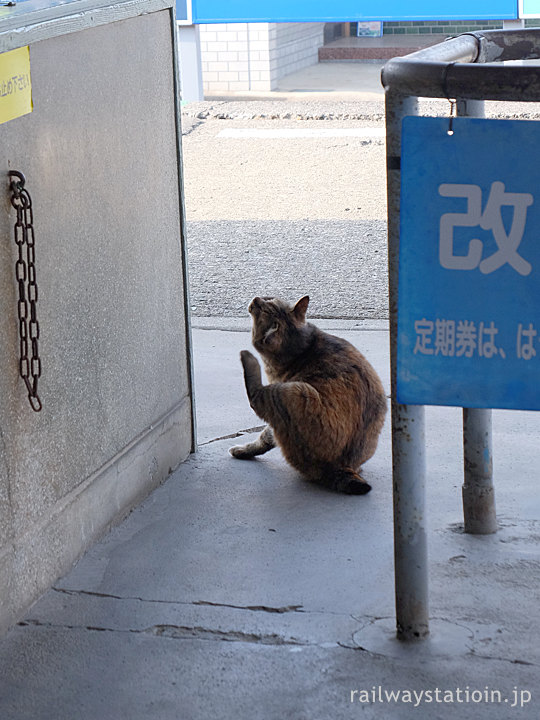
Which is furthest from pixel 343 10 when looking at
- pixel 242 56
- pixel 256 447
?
pixel 256 447

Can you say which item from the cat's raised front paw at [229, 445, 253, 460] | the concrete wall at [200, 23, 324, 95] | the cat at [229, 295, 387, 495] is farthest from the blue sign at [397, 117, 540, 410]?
the concrete wall at [200, 23, 324, 95]

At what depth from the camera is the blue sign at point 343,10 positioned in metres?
11.0

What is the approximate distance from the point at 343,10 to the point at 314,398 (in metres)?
8.49

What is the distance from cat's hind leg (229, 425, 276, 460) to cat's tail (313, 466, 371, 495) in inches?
14.0

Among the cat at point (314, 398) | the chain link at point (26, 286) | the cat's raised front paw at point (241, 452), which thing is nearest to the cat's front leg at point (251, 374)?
the cat at point (314, 398)

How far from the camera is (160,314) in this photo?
4242 millimetres

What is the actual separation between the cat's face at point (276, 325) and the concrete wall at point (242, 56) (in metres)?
12.2

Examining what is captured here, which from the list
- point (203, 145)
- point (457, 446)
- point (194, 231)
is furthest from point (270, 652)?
point (203, 145)

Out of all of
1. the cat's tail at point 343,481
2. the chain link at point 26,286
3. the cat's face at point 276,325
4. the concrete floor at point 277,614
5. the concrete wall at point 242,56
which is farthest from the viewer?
the concrete wall at point 242,56

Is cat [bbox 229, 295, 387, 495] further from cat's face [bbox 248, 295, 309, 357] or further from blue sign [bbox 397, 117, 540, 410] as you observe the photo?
blue sign [bbox 397, 117, 540, 410]

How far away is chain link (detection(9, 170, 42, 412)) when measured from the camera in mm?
3037

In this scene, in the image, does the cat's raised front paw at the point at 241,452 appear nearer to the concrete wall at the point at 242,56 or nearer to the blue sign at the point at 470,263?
the blue sign at the point at 470,263

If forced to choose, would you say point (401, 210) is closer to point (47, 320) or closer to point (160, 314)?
point (47, 320)

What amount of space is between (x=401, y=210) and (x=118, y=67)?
162 centimetres
